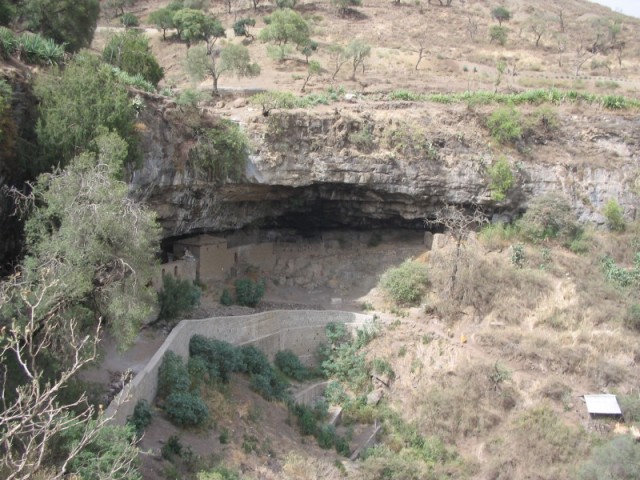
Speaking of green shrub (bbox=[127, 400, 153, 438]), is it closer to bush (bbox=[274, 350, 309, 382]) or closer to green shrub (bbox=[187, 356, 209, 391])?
green shrub (bbox=[187, 356, 209, 391])

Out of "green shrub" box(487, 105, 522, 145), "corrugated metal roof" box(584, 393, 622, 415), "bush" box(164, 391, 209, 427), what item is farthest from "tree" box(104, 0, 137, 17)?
"corrugated metal roof" box(584, 393, 622, 415)

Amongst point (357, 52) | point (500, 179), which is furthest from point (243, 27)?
point (500, 179)

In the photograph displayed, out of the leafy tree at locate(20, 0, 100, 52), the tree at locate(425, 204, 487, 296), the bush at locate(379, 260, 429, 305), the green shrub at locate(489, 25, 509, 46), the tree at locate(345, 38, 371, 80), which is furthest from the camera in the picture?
the green shrub at locate(489, 25, 509, 46)

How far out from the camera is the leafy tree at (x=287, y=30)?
36.3 metres

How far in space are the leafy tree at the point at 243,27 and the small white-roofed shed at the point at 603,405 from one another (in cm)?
2867

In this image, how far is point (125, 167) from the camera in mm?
17719

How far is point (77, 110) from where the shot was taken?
53.6ft

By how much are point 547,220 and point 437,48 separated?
19.3 m

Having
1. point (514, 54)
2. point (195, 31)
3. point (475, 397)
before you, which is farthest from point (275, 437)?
point (514, 54)

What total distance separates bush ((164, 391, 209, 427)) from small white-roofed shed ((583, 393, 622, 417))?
10572 mm

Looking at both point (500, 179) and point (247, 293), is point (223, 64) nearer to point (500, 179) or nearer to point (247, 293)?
point (247, 293)

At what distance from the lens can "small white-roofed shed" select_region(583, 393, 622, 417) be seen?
19.3 metres

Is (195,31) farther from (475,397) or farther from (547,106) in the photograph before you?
(475,397)

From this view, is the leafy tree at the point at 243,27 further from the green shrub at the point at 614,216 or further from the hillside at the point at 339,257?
the green shrub at the point at 614,216
